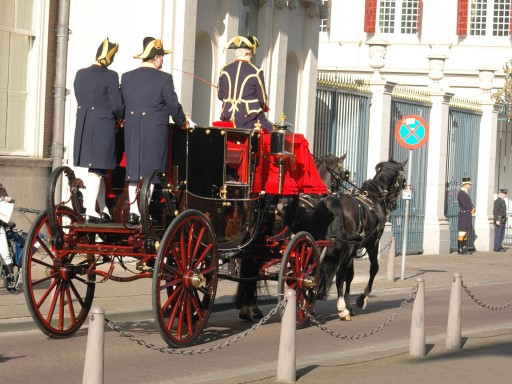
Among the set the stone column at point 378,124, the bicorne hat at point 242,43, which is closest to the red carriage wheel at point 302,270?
the bicorne hat at point 242,43

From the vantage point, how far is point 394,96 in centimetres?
2952

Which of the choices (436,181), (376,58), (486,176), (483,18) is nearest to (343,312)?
(376,58)

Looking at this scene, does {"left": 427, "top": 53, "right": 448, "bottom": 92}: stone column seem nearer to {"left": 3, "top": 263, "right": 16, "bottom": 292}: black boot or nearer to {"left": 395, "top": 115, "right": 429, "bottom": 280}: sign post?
{"left": 395, "top": 115, "right": 429, "bottom": 280}: sign post

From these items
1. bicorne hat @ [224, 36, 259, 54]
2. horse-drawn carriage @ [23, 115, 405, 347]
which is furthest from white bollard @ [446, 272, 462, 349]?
bicorne hat @ [224, 36, 259, 54]

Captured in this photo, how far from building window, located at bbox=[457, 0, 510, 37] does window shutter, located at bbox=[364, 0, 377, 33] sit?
287 centimetres

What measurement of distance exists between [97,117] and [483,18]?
108 ft

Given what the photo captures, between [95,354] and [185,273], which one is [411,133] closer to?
[185,273]

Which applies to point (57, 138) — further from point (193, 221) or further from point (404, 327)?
point (193, 221)

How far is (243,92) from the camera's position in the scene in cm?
1391

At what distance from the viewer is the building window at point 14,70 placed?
787 inches

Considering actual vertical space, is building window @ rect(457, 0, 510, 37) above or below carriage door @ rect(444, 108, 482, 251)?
above

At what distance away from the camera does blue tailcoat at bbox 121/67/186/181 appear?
12164mm

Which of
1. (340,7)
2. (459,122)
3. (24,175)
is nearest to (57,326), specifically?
(24,175)

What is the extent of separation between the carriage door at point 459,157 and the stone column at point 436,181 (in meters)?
0.95
